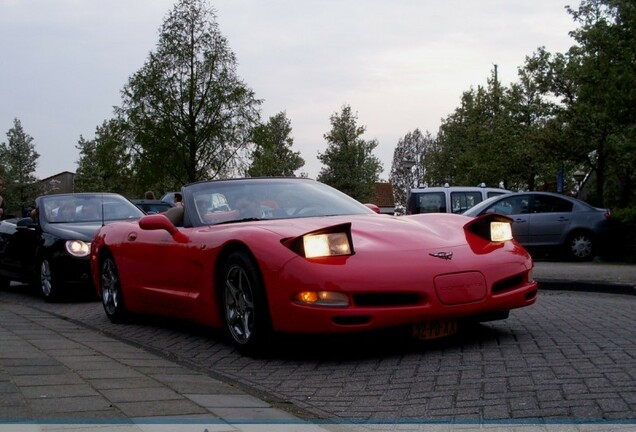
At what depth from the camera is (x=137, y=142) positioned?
166 ft

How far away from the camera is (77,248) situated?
10641 millimetres

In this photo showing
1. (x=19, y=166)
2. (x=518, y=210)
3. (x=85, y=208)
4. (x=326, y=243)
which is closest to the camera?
(x=326, y=243)

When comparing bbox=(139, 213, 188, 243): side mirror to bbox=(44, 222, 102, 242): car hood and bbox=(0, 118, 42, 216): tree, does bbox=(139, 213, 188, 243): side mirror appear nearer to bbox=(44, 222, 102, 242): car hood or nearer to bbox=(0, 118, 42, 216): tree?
bbox=(44, 222, 102, 242): car hood

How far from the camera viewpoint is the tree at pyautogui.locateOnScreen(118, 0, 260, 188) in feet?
163

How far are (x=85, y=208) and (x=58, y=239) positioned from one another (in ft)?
3.45

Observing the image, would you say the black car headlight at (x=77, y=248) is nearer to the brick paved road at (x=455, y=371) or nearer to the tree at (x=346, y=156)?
the brick paved road at (x=455, y=371)

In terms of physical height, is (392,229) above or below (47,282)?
above

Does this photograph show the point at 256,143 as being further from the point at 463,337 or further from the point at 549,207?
the point at 463,337

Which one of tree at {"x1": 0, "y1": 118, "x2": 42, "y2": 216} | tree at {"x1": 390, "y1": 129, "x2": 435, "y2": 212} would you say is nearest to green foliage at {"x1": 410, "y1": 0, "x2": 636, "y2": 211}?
tree at {"x1": 0, "y1": 118, "x2": 42, "y2": 216}

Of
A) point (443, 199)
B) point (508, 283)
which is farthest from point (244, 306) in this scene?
point (443, 199)

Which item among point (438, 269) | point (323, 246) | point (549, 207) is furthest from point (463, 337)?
point (549, 207)

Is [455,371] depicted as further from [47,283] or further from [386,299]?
[47,283]

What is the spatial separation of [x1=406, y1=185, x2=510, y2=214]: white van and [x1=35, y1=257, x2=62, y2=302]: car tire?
40.7 feet

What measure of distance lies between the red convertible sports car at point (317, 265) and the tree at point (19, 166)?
81.4 m
